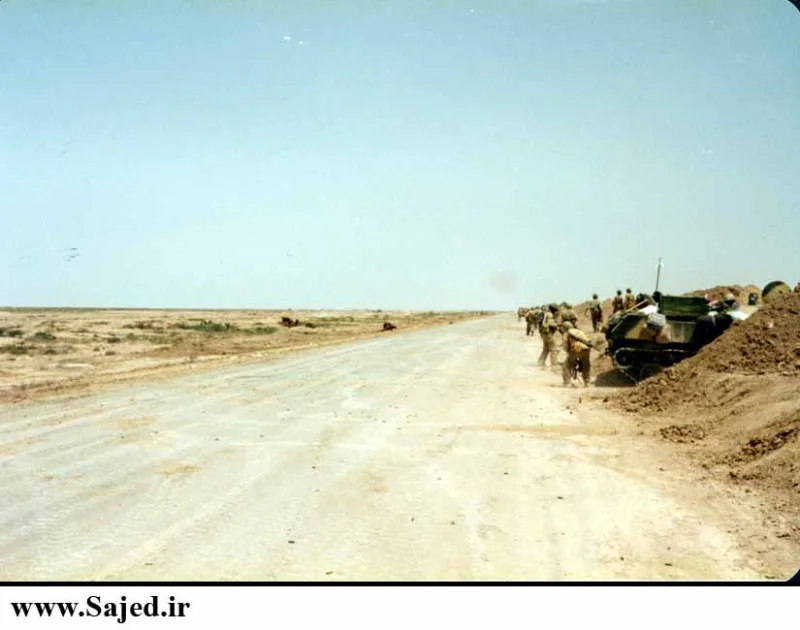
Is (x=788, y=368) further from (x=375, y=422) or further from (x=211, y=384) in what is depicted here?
(x=211, y=384)

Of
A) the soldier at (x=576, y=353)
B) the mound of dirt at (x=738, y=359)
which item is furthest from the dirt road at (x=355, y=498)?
the soldier at (x=576, y=353)

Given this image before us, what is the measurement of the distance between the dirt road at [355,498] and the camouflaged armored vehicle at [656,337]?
4.13 metres

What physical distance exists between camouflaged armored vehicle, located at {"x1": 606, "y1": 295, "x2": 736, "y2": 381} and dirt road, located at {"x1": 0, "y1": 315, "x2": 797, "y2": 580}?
4129mm

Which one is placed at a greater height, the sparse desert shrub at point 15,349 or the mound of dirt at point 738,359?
the mound of dirt at point 738,359

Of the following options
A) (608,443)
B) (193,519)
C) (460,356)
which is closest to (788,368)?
(608,443)

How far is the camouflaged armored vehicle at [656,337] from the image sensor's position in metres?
16.7

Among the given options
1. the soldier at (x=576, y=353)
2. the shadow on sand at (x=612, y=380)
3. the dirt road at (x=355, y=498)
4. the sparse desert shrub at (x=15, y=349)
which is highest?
the soldier at (x=576, y=353)

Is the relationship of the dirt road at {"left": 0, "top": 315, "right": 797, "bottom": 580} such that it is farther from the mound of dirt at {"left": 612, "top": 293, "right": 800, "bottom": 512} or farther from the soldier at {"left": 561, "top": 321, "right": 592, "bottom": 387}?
the soldier at {"left": 561, "top": 321, "right": 592, "bottom": 387}

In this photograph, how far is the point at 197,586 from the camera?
4.72m

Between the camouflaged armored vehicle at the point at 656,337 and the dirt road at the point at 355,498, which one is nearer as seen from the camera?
the dirt road at the point at 355,498
